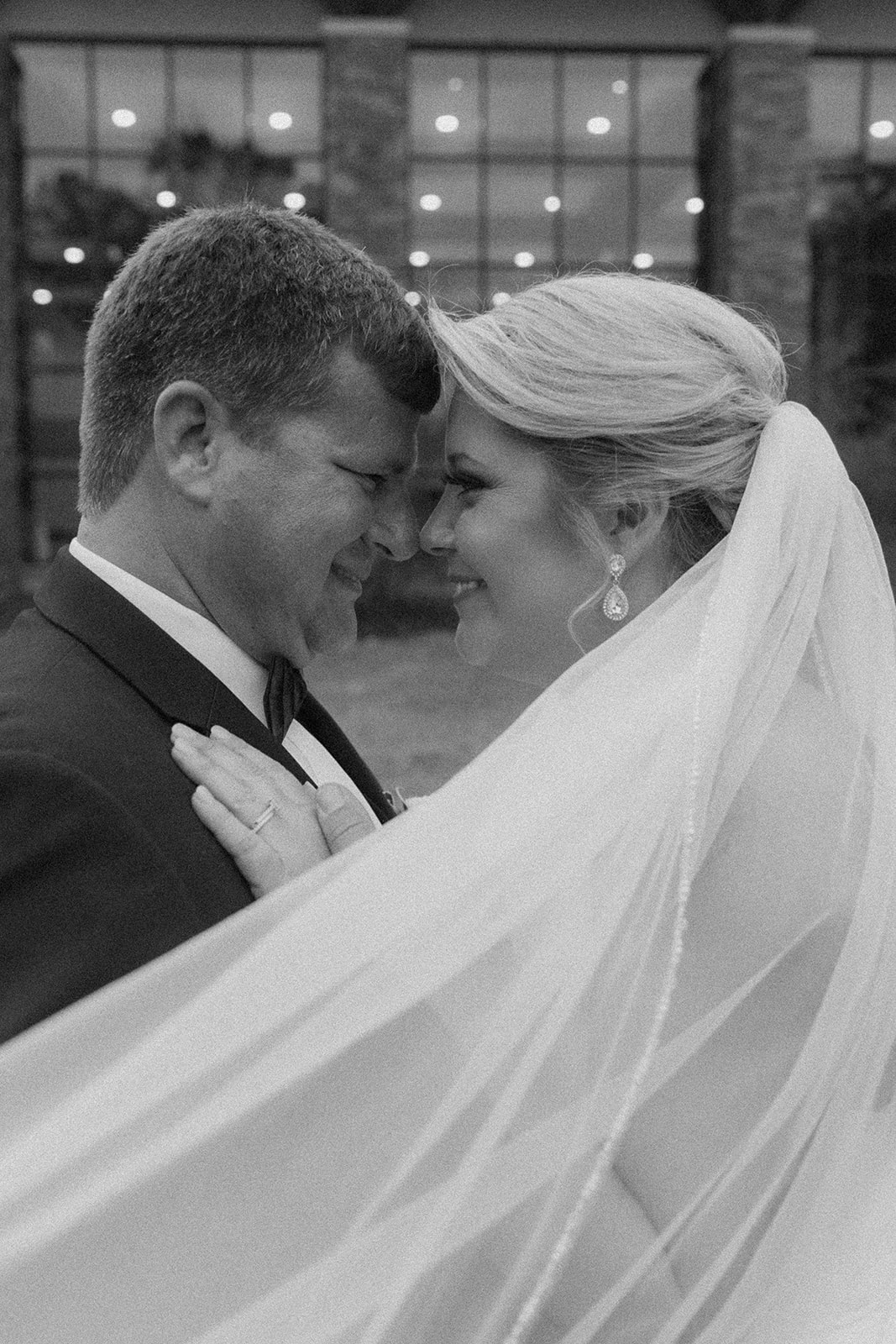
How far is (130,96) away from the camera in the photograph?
48.1 ft

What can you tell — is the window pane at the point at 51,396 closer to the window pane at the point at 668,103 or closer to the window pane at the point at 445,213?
the window pane at the point at 445,213

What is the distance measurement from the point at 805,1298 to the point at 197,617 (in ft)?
3.95

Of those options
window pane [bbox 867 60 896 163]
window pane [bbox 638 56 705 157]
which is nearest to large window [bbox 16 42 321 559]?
window pane [bbox 638 56 705 157]

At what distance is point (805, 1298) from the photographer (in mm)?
1771

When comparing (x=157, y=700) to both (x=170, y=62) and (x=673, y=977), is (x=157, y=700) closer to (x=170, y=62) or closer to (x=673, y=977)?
(x=673, y=977)

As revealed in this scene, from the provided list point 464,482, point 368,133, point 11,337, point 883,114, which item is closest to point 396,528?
point 464,482

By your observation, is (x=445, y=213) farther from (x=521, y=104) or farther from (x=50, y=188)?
(x=50, y=188)

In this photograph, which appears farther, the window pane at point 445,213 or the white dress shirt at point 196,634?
the window pane at point 445,213

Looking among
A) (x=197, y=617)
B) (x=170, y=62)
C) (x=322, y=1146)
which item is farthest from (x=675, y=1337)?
(x=170, y=62)

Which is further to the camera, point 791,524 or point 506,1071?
point 791,524

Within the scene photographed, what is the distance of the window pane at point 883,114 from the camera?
1491 centimetres

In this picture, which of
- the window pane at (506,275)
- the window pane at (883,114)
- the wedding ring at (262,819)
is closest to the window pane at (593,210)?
the window pane at (506,275)

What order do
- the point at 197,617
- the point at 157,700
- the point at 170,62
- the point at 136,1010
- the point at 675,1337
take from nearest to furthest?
the point at 136,1010 < the point at 675,1337 < the point at 157,700 < the point at 197,617 < the point at 170,62

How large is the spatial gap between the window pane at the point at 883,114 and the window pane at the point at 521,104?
3.42 meters
